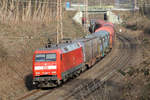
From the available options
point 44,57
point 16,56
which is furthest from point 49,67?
point 16,56

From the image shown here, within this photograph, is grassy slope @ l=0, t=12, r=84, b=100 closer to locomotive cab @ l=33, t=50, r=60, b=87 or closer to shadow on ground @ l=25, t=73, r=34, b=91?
shadow on ground @ l=25, t=73, r=34, b=91

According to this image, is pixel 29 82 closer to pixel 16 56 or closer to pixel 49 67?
pixel 16 56

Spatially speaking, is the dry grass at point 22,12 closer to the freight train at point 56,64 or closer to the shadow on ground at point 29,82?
the shadow on ground at point 29,82

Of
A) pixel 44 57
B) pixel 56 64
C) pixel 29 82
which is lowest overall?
pixel 29 82

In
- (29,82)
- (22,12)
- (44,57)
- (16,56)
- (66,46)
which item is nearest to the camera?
(44,57)

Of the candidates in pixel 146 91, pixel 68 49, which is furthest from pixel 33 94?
pixel 146 91

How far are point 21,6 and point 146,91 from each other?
99.2 ft

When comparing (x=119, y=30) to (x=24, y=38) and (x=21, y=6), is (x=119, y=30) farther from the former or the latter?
(x=24, y=38)

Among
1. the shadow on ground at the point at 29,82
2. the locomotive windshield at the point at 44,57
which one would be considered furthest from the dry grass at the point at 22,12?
the locomotive windshield at the point at 44,57

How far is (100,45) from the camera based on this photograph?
32906 mm

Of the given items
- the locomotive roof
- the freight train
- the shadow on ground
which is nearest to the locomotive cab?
Answer: the freight train

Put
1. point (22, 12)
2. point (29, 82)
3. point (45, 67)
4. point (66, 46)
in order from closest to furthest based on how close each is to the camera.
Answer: point (45, 67) < point (66, 46) < point (29, 82) < point (22, 12)

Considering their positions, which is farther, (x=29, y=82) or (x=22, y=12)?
(x=22, y=12)

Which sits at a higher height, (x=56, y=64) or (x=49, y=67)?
(x=56, y=64)
